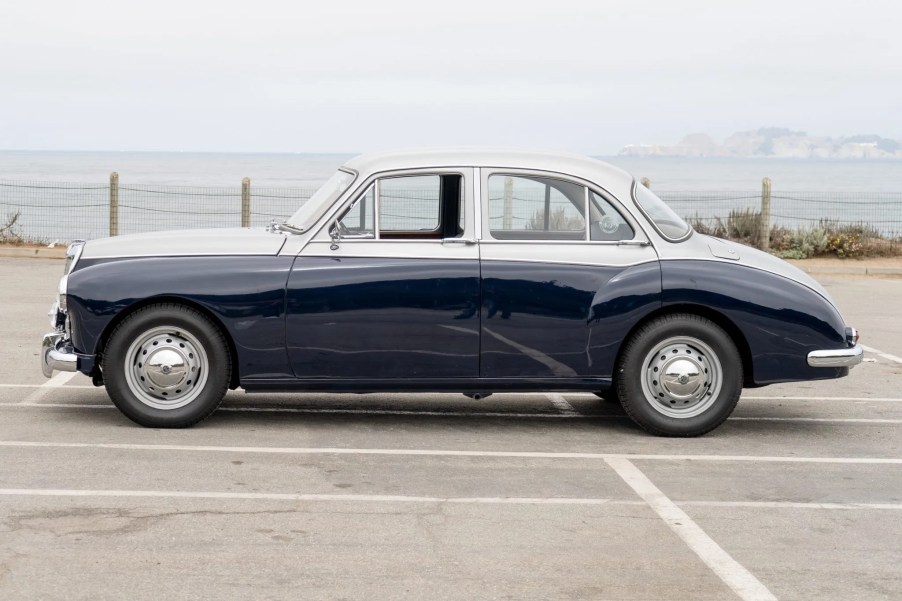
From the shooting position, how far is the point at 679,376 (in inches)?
335

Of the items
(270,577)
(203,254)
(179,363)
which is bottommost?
(270,577)

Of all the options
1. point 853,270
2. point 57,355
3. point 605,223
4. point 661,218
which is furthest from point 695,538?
point 853,270

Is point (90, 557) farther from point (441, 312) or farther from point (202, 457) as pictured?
point (441, 312)

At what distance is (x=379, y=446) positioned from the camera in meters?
8.11

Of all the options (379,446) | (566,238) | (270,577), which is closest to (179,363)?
(379,446)

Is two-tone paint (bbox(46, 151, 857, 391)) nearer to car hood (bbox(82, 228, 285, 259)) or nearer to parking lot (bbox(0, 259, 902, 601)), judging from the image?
car hood (bbox(82, 228, 285, 259))

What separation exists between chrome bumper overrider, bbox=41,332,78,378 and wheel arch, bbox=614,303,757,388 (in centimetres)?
337

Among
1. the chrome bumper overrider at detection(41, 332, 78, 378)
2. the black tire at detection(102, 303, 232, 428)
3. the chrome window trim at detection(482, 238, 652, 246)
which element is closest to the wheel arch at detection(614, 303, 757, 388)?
the chrome window trim at detection(482, 238, 652, 246)

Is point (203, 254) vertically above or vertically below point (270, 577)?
above

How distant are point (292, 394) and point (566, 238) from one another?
2561mm

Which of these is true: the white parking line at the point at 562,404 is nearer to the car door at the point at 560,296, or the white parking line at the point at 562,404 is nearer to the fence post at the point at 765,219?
the car door at the point at 560,296

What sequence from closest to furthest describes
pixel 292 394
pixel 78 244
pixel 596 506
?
pixel 596 506, pixel 78 244, pixel 292 394

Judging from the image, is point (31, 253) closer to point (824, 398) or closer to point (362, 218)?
point (362, 218)

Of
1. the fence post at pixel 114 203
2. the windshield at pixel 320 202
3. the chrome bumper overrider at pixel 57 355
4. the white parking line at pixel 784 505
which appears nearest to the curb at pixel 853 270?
the fence post at pixel 114 203
